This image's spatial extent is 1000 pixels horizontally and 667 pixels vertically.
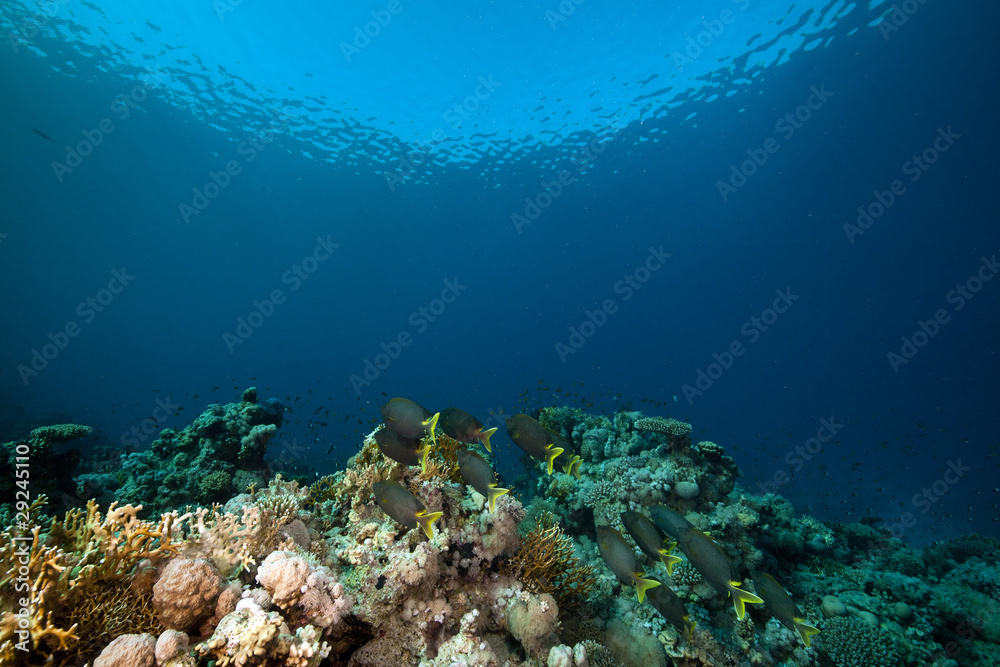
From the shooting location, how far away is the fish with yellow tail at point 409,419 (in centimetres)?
393

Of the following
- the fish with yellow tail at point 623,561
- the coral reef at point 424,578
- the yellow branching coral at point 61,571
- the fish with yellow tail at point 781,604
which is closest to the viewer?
the yellow branching coral at point 61,571

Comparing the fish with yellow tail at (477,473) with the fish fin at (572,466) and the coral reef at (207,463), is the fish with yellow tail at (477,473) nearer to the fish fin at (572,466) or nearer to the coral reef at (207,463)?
the fish fin at (572,466)

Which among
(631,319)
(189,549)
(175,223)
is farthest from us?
(631,319)

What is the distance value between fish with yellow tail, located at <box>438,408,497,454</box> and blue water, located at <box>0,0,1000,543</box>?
8.17 meters

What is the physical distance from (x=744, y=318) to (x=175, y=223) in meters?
129

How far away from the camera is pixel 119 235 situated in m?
73.6

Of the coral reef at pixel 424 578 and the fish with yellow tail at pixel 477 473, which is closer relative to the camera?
the coral reef at pixel 424 578

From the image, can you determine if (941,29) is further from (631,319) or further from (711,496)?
(631,319)

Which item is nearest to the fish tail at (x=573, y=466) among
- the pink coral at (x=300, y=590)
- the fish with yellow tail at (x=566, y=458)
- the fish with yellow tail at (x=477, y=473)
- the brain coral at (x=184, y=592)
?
the fish with yellow tail at (x=566, y=458)

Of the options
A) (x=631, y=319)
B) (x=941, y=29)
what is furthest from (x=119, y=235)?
(x=631, y=319)

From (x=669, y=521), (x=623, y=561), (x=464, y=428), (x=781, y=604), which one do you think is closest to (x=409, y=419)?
(x=464, y=428)

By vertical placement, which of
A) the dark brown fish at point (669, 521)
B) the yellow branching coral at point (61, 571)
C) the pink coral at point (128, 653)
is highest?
the dark brown fish at point (669, 521)

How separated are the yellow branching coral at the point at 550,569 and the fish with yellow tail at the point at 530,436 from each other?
1.03 m

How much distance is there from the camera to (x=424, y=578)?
3.63 m
